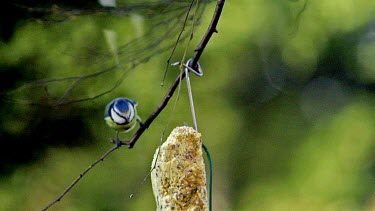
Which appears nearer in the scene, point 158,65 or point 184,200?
point 184,200

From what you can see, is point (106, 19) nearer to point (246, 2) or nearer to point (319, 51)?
point (246, 2)

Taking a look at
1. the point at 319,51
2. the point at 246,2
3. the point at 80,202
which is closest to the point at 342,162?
the point at 319,51

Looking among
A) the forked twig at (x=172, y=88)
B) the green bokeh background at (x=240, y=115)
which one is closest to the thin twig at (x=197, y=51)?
the forked twig at (x=172, y=88)

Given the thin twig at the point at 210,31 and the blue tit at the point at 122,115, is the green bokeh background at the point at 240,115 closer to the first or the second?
the blue tit at the point at 122,115

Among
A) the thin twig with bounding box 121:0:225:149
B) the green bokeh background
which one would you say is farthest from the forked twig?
the green bokeh background

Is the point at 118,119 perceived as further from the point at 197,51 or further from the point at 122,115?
the point at 197,51

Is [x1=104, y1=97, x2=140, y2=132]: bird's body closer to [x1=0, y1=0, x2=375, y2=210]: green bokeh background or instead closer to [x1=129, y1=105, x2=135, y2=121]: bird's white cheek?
[x1=129, y1=105, x2=135, y2=121]: bird's white cheek

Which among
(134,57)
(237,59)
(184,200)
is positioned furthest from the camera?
(237,59)

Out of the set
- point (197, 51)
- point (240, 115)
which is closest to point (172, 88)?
point (197, 51)
